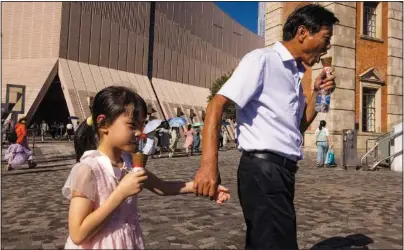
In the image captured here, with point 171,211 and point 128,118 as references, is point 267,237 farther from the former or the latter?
point 171,211

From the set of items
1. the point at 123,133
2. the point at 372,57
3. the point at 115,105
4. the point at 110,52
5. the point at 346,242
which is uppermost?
the point at 110,52

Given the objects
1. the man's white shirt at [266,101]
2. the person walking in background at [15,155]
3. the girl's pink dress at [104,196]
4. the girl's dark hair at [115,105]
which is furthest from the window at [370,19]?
the girl's pink dress at [104,196]

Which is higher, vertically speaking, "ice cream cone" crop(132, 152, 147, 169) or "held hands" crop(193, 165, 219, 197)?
"ice cream cone" crop(132, 152, 147, 169)

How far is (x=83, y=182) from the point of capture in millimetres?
1757

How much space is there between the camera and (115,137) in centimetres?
193

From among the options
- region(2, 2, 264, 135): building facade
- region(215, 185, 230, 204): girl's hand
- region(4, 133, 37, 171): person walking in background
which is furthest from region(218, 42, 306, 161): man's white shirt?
region(2, 2, 264, 135): building facade

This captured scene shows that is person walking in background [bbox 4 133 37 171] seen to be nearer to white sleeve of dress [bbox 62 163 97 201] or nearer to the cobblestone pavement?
the cobblestone pavement

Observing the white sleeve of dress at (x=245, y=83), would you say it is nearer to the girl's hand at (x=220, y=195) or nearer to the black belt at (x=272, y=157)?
the black belt at (x=272, y=157)

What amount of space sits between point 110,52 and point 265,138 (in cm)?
4108

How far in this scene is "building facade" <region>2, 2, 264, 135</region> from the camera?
35344 mm

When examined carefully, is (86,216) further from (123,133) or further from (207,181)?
(207,181)

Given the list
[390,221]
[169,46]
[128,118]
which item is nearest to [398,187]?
[390,221]

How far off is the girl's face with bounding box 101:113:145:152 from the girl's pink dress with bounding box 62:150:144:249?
9 centimetres

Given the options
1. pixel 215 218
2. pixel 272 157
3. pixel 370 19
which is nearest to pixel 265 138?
pixel 272 157
